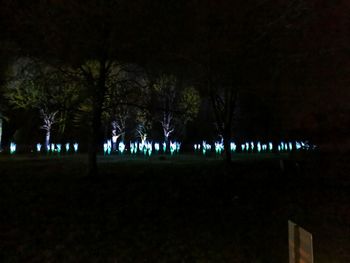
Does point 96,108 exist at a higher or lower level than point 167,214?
higher

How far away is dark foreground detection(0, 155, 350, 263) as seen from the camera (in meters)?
6.40

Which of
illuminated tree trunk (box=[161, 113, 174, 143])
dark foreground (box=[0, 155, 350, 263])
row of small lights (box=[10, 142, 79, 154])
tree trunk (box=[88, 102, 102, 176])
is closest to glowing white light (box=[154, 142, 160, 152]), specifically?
illuminated tree trunk (box=[161, 113, 174, 143])

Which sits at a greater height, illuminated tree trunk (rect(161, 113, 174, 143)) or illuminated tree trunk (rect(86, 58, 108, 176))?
illuminated tree trunk (rect(161, 113, 174, 143))

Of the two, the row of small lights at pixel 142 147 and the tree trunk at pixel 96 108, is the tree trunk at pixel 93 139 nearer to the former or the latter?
the tree trunk at pixel 96 108

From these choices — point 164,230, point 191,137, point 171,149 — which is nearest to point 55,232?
point 164,230

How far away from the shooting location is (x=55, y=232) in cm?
714

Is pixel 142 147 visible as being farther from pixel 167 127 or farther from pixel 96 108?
pixel 96 108

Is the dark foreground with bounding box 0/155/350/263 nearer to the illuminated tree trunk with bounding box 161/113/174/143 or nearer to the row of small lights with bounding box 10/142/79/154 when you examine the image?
the row of small lights with bounding box 10/142/79/154

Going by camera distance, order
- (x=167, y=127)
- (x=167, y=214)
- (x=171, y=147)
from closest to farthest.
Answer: (x=167, y=214), (x=171, y=147), (x=167, y=127)

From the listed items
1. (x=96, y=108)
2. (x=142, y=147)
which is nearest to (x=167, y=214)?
(x=96, y=108)

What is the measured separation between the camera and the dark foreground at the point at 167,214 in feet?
21.0

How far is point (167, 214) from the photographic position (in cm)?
905

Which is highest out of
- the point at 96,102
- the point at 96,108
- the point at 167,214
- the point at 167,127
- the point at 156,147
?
the point at 167,127

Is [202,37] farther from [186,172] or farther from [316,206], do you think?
[316,206]
